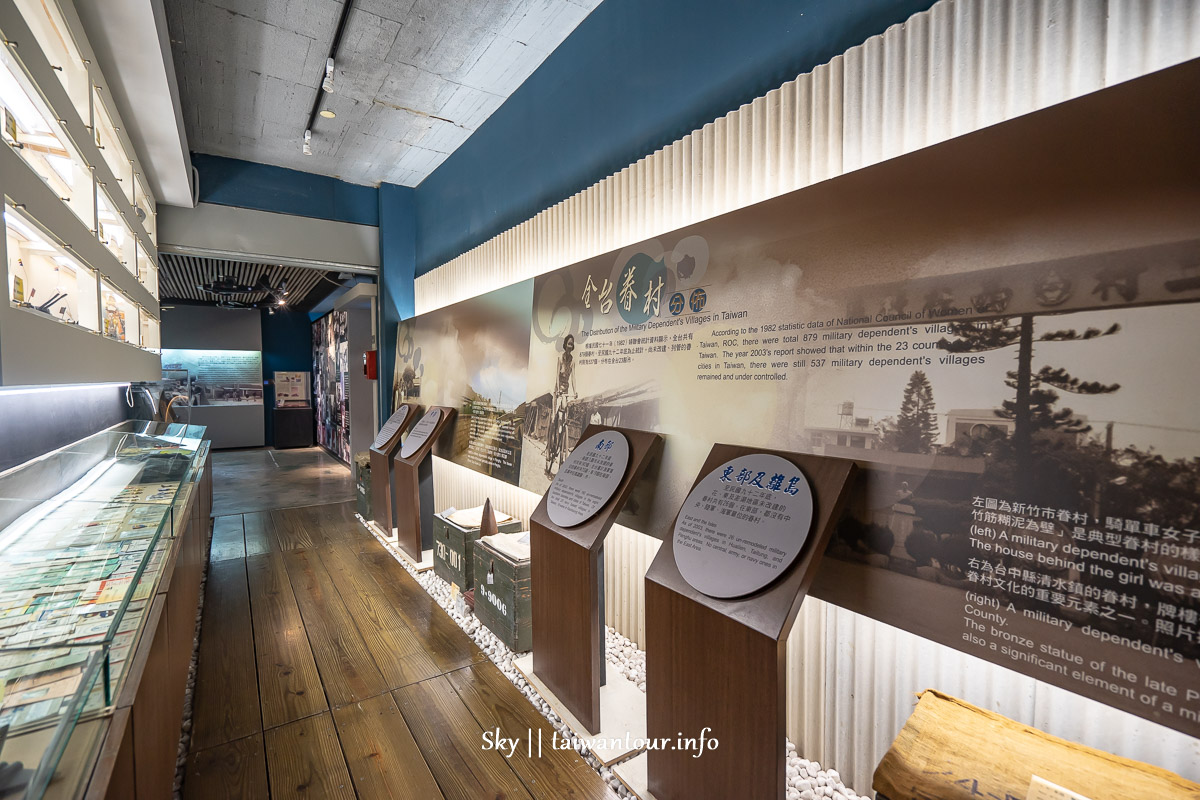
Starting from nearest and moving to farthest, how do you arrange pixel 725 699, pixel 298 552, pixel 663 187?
pixel 725 699 < pixel 663 187 < pixel 298 552

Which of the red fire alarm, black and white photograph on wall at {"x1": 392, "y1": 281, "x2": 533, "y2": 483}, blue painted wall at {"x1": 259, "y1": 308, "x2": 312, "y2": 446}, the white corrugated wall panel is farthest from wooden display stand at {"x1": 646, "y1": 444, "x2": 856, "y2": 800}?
blue painted wall at {"x1": 259, "y1": 308, "x2": 312, "y2": 446}

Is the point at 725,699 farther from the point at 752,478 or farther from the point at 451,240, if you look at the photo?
the point at 451,240

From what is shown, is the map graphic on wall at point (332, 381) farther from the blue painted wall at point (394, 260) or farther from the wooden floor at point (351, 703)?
the wooden floor at point (351, 703)

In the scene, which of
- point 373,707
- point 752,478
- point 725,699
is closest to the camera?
point 725,699

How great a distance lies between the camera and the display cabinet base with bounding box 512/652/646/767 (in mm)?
2037

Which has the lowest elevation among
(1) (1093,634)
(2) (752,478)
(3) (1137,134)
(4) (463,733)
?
(4) (463,733)

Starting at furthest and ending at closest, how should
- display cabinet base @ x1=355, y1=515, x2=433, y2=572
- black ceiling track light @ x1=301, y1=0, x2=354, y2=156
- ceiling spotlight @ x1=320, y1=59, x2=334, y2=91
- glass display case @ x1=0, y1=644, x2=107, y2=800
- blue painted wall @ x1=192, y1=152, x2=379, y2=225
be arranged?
blue painted wall @ x1=192, y1=152, x2=379, y2=225, display cabinet base @ x1=355, y1=515, x2=433, y2=572, ceiling spotlight @ x1=320, y1=59, x2=334, y2=91, black ceiling track light @ x1=301, y1=0, x2=354, y2=156, glass display case @ x1=0, y1=644, x2=107, y2=800

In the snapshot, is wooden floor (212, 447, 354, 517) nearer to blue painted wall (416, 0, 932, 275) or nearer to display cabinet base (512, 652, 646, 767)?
blue painted wall (416, 0, 932, 275)

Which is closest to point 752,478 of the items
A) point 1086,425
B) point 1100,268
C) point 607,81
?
point 1086,425

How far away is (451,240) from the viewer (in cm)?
536

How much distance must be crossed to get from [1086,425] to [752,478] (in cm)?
85

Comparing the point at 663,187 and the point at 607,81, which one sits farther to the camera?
the point at 607,81

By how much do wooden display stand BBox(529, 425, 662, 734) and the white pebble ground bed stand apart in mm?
91

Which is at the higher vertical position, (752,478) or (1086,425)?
(1086,425)
